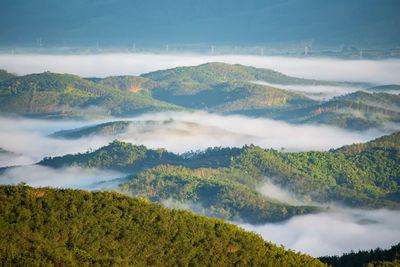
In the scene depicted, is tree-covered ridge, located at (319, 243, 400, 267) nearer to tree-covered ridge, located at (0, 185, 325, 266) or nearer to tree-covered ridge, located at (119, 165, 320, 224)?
tree-covered ridge, located at (0, 185, 325, 266)

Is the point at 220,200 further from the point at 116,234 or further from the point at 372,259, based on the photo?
the point at 116,234

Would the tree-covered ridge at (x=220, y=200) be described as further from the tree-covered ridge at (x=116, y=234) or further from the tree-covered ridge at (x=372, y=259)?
the tree-covered ridge at (x=116, y=234)

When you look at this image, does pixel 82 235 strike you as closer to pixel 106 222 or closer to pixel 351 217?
pixel 106 222

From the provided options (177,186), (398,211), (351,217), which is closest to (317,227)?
(351,217)

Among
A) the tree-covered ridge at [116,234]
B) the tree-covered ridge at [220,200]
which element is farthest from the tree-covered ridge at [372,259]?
the tree-covered ridge at [220,200]

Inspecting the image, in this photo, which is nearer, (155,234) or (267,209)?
(155,234)
